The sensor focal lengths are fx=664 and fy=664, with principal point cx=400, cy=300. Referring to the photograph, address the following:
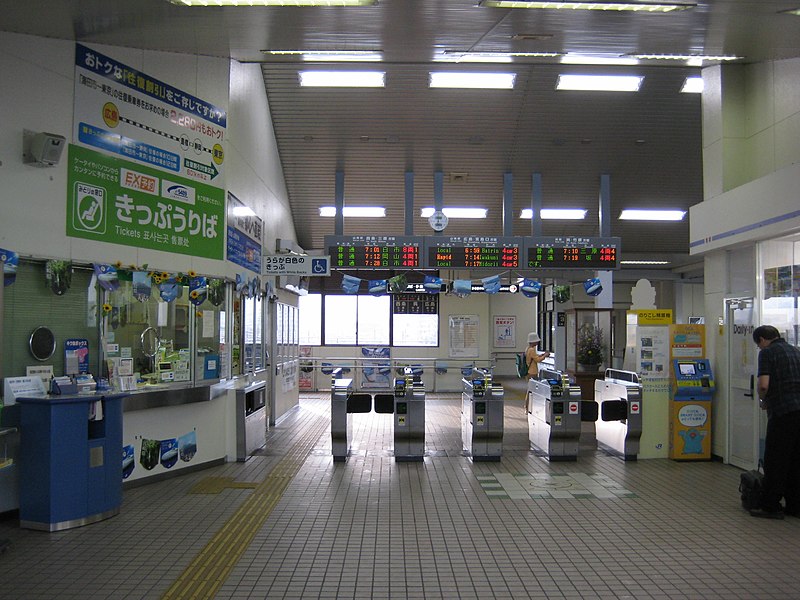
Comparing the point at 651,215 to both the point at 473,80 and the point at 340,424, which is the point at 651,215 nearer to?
the point at 473,80

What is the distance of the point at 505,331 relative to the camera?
1964cm

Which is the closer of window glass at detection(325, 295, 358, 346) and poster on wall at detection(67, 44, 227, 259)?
poster on wall at detection(67, 44, 227, 259)

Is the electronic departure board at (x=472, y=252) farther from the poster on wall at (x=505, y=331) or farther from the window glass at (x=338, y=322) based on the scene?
the poster on wall at (x=505, y=331)

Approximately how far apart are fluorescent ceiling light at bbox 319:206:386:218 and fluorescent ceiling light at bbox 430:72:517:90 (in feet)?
15.7

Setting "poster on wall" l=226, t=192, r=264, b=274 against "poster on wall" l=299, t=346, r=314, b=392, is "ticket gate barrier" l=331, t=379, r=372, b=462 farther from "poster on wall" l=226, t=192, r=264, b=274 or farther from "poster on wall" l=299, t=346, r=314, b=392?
"poster on wall" l=299, t=346, r=314, b=392

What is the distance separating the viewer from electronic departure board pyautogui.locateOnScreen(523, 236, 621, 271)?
32.4 feet

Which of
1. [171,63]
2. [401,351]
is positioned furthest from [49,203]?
[401,351]

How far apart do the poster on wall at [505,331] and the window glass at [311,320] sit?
209 inches

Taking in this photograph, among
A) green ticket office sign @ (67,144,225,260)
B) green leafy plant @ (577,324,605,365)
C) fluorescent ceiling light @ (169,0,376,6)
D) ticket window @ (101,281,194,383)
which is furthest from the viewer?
green leafy plant @ (577,324,605,365)

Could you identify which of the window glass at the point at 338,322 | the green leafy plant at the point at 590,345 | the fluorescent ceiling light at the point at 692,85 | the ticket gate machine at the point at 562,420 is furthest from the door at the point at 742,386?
the window glass at the point at 338,322

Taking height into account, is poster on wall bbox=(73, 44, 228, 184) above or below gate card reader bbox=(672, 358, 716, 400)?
above

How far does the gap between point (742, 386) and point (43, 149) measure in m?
7.67

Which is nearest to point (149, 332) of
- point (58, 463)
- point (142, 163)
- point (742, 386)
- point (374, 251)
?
point (142, 163)

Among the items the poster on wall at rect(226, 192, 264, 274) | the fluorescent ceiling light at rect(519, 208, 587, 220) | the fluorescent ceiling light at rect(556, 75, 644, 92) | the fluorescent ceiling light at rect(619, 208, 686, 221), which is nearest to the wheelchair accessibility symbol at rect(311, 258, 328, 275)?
the poster on wall at rect(226, 192, 264, 274)
